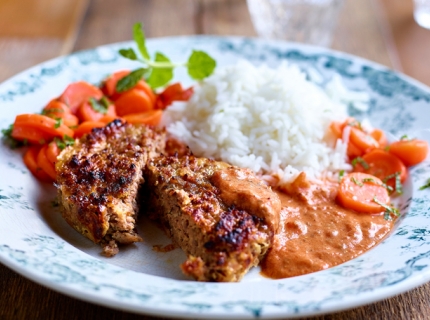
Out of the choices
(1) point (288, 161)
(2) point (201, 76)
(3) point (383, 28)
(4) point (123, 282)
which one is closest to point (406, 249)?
(1) point (288, 161)

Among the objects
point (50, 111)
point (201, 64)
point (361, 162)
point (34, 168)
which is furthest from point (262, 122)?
point (34, 168)

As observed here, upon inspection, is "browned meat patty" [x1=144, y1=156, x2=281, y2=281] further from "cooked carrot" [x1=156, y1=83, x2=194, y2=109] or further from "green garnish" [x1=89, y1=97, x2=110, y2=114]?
"cooked carrot" [x1=156, y1=83, x2=194, y2=109]

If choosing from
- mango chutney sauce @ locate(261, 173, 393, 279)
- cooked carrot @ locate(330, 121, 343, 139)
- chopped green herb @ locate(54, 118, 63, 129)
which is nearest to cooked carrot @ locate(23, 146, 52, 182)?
chopped green herb @ locate(54, 118, 63, 129)

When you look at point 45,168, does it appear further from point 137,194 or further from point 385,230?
point 385,230

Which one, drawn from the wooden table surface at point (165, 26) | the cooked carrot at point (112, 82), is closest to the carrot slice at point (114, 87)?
the cooked carrot at point (112, 82)

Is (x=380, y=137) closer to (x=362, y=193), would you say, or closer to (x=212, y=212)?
(x=362, y=193)

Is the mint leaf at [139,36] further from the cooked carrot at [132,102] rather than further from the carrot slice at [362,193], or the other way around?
the carrot slice at [362,193]
